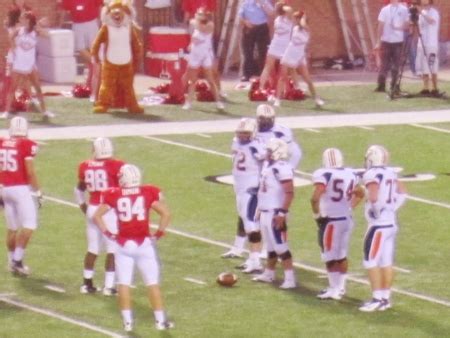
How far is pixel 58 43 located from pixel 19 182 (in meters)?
13.2

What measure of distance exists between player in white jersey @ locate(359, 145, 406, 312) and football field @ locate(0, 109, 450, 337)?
0.71 feet

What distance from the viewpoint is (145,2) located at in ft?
106

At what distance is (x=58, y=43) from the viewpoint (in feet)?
98.9

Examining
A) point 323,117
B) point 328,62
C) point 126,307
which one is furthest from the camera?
point 328,62

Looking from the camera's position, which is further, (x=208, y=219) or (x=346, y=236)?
(x=208, y=219)

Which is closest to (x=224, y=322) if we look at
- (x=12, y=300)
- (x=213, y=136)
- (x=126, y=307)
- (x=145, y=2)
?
(x=126, y=307)

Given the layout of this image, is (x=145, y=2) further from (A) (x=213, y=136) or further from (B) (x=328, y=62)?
(A) (x=213, y=136)

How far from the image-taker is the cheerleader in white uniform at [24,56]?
84.8ft

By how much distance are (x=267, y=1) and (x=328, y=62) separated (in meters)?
3.62

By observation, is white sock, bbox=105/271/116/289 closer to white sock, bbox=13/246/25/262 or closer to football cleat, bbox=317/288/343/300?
white sock, bbox=13/246/25/262

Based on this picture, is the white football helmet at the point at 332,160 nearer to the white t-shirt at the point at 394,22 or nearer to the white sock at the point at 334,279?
the white sock at the point at 334,279

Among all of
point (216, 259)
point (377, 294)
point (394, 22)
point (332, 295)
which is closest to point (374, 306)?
point (377, 294)

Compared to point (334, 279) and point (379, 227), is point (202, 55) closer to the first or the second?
point (334, 279)

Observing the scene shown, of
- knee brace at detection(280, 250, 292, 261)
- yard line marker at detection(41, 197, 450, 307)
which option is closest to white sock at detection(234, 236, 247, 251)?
yard line marker at detection(41, 197, 450, 307)
